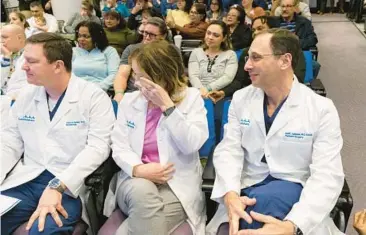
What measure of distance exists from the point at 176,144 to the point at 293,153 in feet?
1.61

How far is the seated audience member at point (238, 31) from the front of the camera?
3963 millimetres

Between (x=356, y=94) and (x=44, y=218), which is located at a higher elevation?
(x=44, y=218)

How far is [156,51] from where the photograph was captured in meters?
1.73

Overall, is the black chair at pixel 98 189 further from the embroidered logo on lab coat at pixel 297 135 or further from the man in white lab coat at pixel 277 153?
the embroidered logo on lab coat at pixel 297 135

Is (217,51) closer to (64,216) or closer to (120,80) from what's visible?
(120,80)

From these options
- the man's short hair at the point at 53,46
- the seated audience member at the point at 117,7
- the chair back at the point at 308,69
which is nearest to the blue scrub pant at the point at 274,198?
the man's short hair at the point at 53,46

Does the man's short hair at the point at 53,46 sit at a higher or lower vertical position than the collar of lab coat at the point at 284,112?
higher

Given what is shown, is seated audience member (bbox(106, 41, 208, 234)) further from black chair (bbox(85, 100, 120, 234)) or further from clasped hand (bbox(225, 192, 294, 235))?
clasped hand (bbox(225, 192, 294, 235))

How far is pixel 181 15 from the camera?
5.57m

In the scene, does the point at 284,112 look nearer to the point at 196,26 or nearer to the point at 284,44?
the point at 284,44

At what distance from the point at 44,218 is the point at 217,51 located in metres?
2.11

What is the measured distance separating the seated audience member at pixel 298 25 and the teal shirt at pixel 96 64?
6.05 feet

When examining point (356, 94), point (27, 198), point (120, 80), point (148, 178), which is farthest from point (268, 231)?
point (356, 94)

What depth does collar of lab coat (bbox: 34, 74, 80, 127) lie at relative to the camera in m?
1.83
